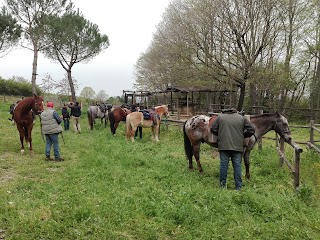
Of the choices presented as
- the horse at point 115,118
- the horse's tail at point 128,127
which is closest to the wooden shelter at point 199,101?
the horse at point 115,118

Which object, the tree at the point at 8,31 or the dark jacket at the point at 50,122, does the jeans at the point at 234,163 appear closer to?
the dark jacket at the point at 50,122

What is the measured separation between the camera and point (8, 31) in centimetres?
2861

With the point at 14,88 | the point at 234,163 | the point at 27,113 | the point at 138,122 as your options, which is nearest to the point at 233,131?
the point at 234,163

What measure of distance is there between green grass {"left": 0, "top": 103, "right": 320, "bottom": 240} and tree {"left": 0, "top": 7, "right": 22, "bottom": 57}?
2471 centimetres

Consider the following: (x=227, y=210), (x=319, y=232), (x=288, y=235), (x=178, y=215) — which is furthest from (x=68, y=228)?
(x=319, y=232)

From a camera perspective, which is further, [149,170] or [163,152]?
[163,152]

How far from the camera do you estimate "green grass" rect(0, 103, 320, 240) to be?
3891mm

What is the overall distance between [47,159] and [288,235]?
6696mm

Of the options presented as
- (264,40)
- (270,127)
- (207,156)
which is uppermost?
(264,40)

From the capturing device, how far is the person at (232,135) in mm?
5852

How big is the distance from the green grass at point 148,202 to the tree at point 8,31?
81.1 feet

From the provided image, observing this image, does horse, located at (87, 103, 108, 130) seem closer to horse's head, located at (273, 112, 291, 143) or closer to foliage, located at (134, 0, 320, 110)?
foliage, located at (134, 0, 320, 110)

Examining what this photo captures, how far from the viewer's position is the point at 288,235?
3818 mm

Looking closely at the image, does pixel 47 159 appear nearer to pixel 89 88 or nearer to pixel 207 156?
pixel 207 156
